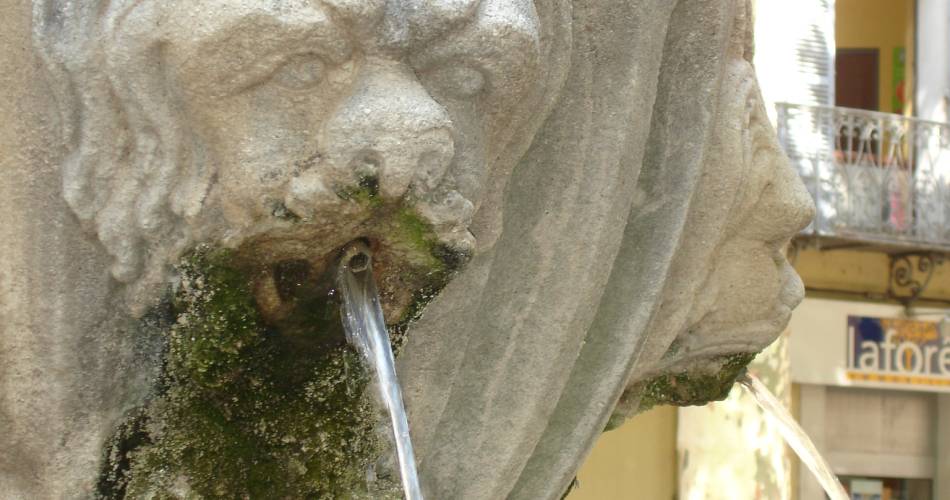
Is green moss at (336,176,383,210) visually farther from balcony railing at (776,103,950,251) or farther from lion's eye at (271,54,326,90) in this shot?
balcony railing at (776,103,950,251)

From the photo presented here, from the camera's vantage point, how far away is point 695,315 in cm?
156

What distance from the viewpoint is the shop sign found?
6.42 metres

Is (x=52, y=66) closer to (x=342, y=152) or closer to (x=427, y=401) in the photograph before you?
(x=342, y=152)

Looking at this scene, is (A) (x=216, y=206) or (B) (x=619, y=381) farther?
(B) (x=619, y=381)

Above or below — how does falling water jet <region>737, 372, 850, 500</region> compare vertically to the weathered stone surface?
below

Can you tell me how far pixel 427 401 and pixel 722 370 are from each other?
1.62ft

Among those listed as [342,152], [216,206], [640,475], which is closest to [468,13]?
[342,152]

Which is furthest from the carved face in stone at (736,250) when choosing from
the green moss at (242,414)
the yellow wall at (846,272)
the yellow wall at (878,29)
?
the yellow wall at (878,29)

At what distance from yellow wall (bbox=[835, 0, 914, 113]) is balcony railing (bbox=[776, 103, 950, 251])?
4.79ft

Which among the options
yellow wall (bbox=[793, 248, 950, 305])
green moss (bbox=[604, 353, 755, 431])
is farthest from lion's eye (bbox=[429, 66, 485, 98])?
yellow wall (bbox=[793, 248, 950, 305])

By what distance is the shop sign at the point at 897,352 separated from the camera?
6.42 meters

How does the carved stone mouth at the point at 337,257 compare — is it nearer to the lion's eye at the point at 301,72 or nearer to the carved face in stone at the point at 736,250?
the lion's eye at the point at 301,72

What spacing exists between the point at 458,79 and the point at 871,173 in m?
5.80

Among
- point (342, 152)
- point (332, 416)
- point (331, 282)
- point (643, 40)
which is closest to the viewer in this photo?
point (342, 152)
